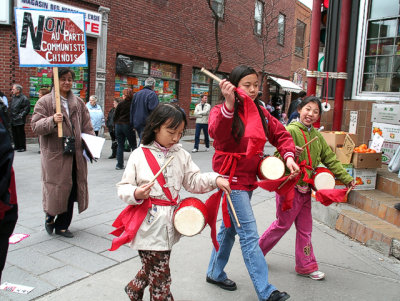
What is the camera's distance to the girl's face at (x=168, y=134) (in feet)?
8.42

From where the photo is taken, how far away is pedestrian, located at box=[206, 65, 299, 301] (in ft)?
9.16

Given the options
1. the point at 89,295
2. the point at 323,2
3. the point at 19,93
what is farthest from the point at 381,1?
the point at 19,93

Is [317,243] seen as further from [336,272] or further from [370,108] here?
[370,108]

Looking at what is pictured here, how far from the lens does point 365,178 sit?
554 centimetres

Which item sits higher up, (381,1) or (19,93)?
(381,1)

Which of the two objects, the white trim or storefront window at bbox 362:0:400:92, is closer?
storefront window at bbox 362:0:400:92

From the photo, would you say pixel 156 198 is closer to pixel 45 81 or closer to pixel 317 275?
pixel 317 275

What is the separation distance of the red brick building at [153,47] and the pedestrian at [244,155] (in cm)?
956

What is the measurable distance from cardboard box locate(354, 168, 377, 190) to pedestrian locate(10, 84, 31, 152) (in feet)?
26.9

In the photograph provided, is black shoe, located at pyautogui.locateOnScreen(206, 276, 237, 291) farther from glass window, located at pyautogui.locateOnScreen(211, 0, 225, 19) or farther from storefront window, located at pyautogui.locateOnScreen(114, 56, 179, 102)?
glass window, located at pyautogui.locateOnScreen(211, 0, 225, 19)

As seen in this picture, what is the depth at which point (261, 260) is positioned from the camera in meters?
→ 2.89

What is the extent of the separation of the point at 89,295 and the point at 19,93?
8.59m

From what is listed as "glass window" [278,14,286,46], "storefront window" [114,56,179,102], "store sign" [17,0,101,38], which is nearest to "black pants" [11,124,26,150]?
"store sign" [17,0,101,38]

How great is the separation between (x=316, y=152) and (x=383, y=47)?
4160 mm
